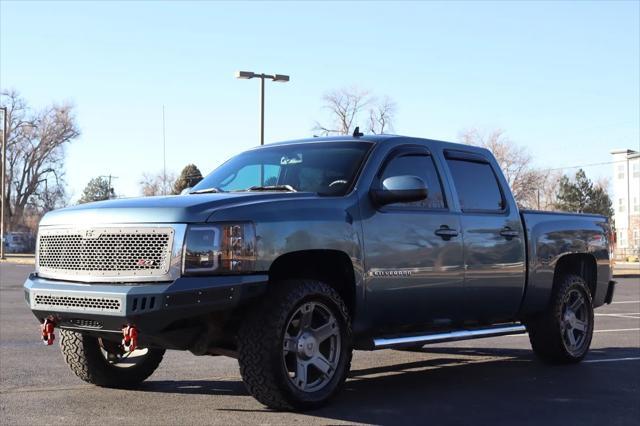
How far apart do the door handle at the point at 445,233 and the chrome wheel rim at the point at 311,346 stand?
4.70ft

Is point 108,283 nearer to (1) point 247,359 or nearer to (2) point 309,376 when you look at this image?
(1) point 247,359

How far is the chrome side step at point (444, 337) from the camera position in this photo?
648cm

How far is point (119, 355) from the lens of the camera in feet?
23.0

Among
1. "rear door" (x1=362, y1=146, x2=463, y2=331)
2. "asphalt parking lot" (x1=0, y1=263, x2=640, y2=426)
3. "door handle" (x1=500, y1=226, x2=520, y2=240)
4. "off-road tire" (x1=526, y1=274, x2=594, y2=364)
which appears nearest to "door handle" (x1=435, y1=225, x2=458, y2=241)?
"rear door" (x1=362, y1=146, x2=463, y2=331)

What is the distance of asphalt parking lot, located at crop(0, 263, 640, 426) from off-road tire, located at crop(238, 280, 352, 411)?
12 centimetres

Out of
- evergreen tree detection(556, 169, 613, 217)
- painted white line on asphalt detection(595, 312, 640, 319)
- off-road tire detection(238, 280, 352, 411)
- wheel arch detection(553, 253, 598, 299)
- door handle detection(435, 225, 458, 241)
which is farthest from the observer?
evergreen tree detection(556, 169, 613, 217)

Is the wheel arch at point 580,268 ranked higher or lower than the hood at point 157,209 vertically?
lower

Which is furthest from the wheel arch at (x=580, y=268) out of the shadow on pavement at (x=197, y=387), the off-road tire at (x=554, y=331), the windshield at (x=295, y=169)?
the shadow on pavement at (x=197, y=387)

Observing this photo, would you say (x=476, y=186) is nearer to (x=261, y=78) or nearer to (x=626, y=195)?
(x=261, y=78)

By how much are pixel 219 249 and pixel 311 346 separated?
0.99 metres

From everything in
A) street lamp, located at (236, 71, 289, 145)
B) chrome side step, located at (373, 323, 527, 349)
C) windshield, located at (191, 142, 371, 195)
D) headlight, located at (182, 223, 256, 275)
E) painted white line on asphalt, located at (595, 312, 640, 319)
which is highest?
street lamp, located at (236, 71, 289, 145)

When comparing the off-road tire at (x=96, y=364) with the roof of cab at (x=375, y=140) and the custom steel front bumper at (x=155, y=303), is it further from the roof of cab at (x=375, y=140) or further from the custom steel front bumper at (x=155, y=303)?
the roof of cab at (x=375, y=140)

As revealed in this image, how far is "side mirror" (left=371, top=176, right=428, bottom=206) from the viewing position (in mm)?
6484

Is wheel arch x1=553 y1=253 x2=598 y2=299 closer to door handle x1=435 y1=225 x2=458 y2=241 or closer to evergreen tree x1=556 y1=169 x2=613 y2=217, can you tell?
door handle x1=435 y1=225 x2=458 y2=241
